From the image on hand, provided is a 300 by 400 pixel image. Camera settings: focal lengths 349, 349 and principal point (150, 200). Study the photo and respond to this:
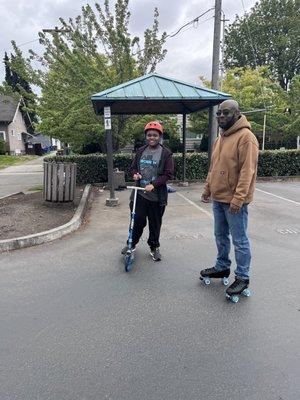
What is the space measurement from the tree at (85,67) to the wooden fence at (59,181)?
13.3 feet

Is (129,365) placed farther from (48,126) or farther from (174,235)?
(48,126)

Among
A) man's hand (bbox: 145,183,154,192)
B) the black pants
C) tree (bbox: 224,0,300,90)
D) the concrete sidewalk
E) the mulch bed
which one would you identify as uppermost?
tree (bbox: 224,0,300,90)

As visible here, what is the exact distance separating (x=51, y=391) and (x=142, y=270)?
2237mm

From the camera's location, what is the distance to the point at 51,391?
2.37 metres

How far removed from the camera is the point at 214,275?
13.4ft

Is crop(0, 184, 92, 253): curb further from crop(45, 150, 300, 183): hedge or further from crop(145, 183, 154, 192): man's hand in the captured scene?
crop(45, 150, 300, 183): hedge

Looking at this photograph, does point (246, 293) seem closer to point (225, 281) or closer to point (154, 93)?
point (225, 281)

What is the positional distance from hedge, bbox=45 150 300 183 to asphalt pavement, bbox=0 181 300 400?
748 cm

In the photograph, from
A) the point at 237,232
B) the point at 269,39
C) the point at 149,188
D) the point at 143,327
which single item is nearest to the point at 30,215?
the point at 149,188

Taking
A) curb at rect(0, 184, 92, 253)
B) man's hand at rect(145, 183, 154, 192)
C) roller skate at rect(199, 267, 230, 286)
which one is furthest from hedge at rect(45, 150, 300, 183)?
roller skate at rect(199, 267, 230, 286)

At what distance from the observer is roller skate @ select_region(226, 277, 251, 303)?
361 cm

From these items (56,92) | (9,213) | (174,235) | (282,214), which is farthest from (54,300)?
(56,92)

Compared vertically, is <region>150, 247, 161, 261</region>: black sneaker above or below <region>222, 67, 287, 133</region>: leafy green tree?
below

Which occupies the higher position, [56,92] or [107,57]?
[107,57]
